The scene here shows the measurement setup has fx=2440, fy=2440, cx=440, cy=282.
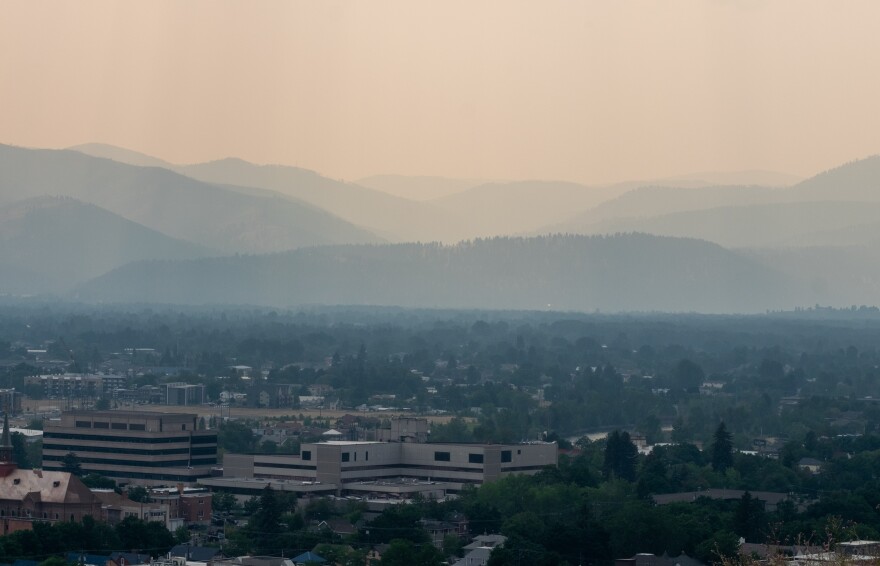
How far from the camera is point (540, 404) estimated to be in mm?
148375

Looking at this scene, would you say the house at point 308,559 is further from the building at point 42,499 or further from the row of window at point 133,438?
the row of window at point 133,438

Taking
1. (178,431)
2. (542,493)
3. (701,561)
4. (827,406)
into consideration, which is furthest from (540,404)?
(701,561)

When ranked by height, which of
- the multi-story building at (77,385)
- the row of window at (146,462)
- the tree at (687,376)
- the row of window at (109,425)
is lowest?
the row of window at (146,462)

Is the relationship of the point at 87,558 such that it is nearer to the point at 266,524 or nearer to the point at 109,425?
the point at 266,524

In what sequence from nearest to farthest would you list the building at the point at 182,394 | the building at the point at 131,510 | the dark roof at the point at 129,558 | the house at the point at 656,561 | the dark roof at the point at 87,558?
the house at the point at 656,561, the dark roof at the point at 87,558, the dark roof at the point at 129,558, the building at the point at 131,510, the building at the point at 182,394

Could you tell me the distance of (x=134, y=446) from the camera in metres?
93.4

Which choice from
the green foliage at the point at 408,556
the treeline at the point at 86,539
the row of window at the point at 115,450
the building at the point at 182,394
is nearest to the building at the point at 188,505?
the treeline at the point at 86,539

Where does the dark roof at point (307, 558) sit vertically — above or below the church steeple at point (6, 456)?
below

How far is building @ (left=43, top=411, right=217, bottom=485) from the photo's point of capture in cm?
9275

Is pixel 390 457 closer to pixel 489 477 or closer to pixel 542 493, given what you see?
pixel 489 477

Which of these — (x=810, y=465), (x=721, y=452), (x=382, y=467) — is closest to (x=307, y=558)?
(x=382, y=467)

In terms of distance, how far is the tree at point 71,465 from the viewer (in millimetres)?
92000

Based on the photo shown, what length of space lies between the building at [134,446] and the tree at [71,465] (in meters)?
0.54

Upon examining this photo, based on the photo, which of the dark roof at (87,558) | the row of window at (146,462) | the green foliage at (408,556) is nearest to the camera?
Result: the green foliage at (408,556)
